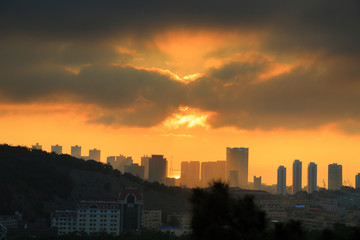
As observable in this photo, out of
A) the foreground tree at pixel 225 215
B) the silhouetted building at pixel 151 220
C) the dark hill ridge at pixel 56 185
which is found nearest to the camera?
the foreground tree at pixel 225 215

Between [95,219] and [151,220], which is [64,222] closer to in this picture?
[95,219]

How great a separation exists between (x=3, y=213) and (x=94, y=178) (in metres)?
37.7

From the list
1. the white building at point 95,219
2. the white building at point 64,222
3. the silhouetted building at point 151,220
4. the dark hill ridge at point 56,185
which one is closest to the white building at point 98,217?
the white building at point 95,219

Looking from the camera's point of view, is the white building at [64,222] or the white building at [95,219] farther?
the white building at [95,219]

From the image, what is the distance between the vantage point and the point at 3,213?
129m

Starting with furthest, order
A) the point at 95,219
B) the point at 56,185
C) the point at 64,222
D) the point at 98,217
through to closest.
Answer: the point at 56,185 → the point at 98,217 → the point at 95,219 → the point at 64,222

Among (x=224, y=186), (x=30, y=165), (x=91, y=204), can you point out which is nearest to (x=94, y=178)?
(x=30, y=165)

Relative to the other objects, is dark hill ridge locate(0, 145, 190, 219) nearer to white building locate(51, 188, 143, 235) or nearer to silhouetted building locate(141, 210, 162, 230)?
silhouetted building locate(141, 210, 162, 230)

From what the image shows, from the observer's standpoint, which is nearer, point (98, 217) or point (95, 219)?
point (95, 219)

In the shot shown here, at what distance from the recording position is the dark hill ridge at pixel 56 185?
138750mm

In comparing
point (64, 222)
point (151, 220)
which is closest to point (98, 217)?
point (64, 222)

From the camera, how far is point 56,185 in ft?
505

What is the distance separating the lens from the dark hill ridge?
139m

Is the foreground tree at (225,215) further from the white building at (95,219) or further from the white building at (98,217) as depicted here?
the white building at (98,217)
